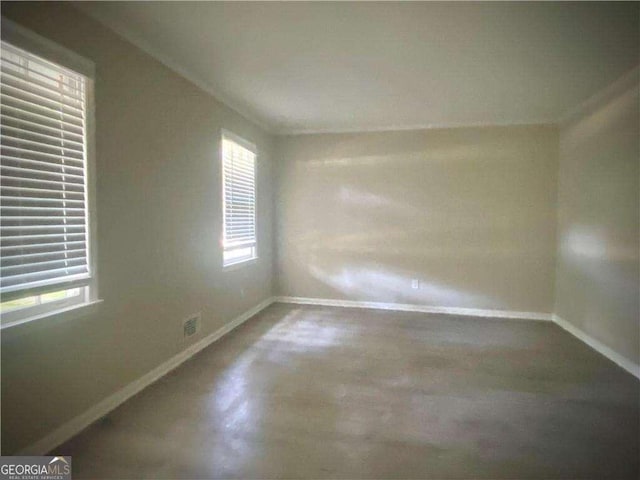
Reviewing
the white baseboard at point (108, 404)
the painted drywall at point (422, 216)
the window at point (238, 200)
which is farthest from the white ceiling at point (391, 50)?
the white baseboard at point (108, 404)

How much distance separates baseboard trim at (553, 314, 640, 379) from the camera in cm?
286

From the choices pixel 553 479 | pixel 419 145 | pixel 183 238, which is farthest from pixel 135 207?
pixel 419 145

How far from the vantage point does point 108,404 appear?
2242 millimetres

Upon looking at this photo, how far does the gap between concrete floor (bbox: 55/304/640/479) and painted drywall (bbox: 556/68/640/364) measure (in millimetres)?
441

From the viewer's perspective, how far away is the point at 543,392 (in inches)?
100.0

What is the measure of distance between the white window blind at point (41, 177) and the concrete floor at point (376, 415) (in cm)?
98

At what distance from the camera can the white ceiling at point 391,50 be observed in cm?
208

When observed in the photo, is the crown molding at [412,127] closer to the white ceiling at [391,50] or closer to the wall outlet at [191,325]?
the white ceiling at [391,50]

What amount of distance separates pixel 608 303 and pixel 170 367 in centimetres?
389

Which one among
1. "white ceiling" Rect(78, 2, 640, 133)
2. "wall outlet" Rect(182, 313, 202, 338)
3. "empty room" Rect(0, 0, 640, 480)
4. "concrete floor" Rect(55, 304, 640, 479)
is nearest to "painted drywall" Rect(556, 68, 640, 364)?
"empty room" Rect(0, 0, 640, 480)

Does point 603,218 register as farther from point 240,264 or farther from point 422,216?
point 240,264

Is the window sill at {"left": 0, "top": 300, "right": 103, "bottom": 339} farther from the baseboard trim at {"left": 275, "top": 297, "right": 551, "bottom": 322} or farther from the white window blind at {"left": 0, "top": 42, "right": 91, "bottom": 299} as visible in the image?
the baseboard trim at {"left": 275, "top": 297, "right": 551, "bottom": 322}

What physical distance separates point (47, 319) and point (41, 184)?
2.27ft

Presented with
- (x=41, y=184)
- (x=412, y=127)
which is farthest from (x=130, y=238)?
(x=412, y=127)
